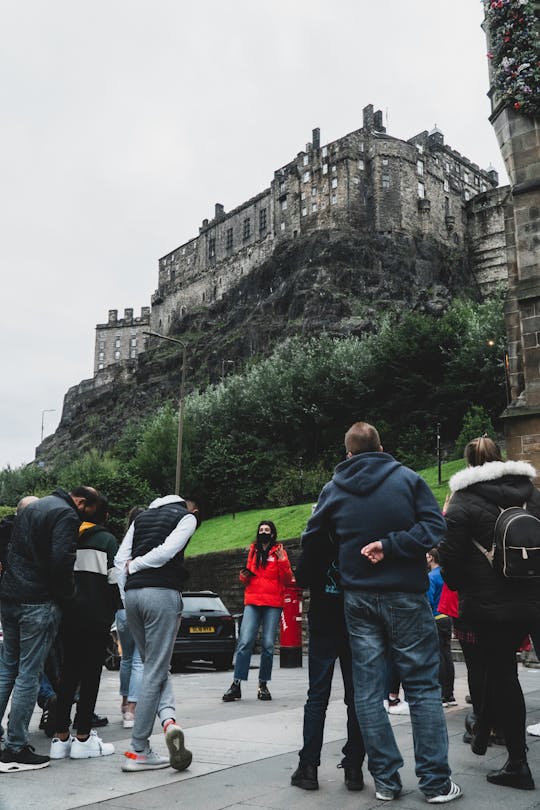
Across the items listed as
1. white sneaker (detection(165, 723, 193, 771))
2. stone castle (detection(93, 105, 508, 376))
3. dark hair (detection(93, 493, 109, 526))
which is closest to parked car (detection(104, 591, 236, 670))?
dark hair (detection(93, 493, 109, 526))

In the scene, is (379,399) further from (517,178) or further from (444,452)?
(517,178)

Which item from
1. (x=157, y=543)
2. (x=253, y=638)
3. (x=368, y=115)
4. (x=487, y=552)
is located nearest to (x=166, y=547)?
(x=157, y=543)

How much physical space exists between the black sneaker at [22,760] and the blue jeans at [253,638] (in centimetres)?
363

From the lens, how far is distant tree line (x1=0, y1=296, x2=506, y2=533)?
1556 inches

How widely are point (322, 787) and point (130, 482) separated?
36.3 meters

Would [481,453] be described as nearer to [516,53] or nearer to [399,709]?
[399,709]

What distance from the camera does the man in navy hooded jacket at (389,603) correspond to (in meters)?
3.96

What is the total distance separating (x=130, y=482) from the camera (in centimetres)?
3972

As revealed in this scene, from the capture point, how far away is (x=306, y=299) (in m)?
68.5

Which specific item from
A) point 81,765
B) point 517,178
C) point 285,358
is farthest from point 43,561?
point 285,358

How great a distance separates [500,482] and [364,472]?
980 millimetres

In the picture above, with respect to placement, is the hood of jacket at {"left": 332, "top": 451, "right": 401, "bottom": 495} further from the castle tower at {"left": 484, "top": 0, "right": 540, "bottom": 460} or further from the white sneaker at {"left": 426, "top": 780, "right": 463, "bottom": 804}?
the castle tower at {"left": 484, "top": 0, "right": 540, "bottom": 460}

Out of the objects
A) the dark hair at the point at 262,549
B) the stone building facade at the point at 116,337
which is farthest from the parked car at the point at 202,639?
the stone building facade at the point at 116,337

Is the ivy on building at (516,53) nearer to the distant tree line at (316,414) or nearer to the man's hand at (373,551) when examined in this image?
the man's hand at (373,551)
